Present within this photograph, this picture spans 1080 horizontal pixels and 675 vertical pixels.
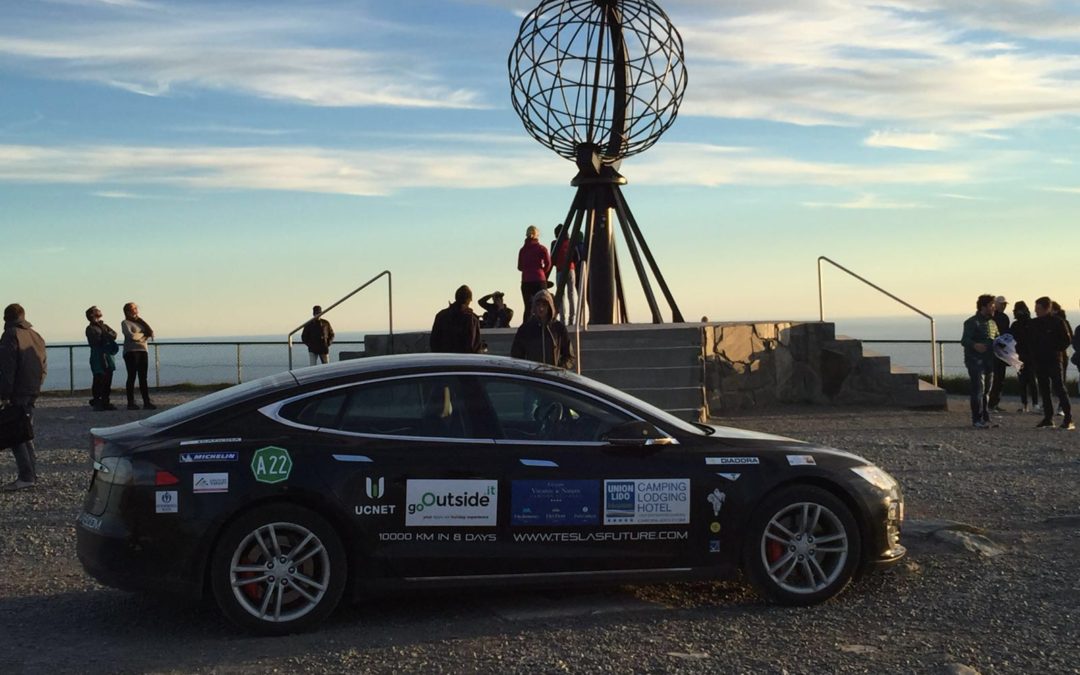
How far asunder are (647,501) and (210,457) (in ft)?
7.41

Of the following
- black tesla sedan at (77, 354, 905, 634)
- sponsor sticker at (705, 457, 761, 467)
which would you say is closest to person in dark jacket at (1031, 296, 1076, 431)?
black tesla sedan at (77, 354, 905, 634)

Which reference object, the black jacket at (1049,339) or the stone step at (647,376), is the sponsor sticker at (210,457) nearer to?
the stone step at (647,376)

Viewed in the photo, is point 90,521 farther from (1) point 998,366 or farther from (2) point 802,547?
(1) point 998,366

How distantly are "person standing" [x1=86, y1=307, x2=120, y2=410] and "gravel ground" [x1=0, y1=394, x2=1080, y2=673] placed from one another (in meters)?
11.3

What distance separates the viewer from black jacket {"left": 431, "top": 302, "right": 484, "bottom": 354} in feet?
40.5

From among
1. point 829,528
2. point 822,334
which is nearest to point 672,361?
point 822,334

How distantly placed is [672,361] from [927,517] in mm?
→ 8138

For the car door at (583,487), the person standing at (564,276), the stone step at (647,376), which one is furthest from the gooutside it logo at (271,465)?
the person standing at (564,276)

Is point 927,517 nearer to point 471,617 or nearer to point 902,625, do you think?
point 902,625

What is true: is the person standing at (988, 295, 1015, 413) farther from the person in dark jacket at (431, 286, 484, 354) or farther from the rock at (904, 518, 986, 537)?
the rock at (904, 518, 986, 537)

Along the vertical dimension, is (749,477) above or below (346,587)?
above

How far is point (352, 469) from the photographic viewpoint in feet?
20.4

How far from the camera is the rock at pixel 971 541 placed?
786 cm

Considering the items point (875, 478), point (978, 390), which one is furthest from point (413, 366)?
point (978, 390)
